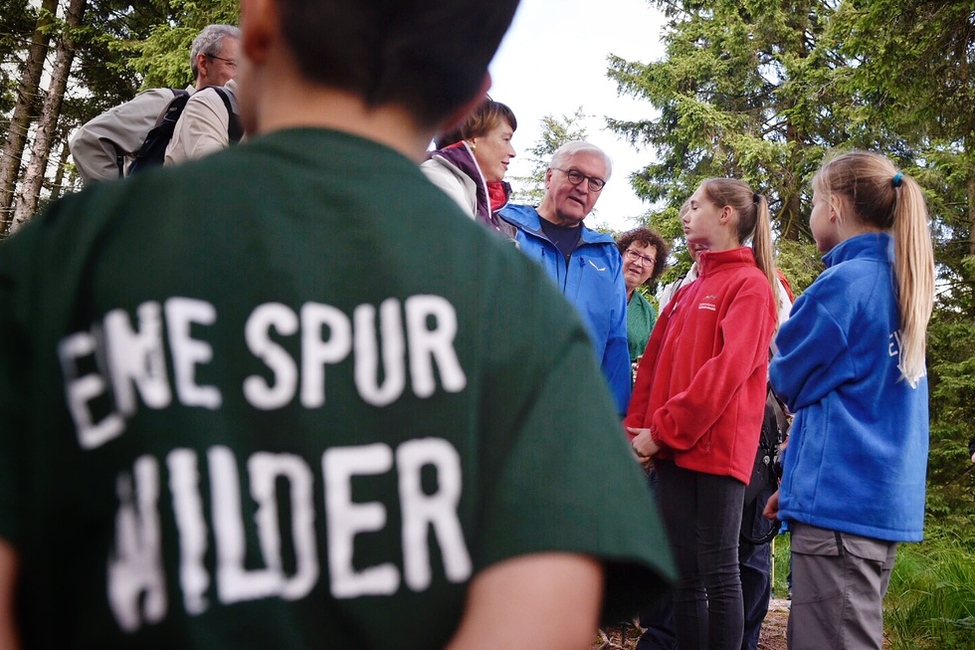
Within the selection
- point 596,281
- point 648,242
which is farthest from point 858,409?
point 648,242

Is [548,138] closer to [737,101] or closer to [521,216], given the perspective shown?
[737,101]

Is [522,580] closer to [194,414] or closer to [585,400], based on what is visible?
[585,400]

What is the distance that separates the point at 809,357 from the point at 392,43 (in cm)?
258

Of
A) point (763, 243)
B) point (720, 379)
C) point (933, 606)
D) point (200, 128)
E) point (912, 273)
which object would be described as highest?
point (200, 128)

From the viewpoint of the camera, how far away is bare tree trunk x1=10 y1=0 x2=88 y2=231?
15383 mm

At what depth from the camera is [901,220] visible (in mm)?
3182

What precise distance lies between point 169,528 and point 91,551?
0.07 m

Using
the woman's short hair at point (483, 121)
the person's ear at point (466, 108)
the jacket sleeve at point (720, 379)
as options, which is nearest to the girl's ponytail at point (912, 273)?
the jacket sleeve at point (720, 379)

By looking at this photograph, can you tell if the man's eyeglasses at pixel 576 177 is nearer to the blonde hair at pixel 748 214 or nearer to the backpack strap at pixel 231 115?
the blonde hair at pixel 748 214

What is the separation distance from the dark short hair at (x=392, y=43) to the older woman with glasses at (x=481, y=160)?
2024 millimetres

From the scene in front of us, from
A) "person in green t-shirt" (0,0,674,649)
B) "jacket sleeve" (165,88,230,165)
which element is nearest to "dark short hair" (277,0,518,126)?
"person in green t-shirt" (0,0,674,649)

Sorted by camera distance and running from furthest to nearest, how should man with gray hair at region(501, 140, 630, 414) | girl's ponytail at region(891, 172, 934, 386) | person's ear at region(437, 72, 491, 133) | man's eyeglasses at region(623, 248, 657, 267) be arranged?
man's eyeglasses at region(623, 248, 657, 267), man with gray hair at region(501, 140, 630, 414), girl's ponytail at region(891, 172, 934, 386), person's ear at region(437, 72, 491, 133)

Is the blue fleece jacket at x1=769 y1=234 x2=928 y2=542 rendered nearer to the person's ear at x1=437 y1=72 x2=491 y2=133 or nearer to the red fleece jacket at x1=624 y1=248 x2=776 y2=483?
the red fleece jacket at x1=624 y1=248 x2=776 y2=483

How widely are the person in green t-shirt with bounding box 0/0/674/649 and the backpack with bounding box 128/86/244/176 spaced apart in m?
2.69
